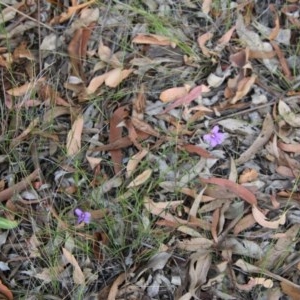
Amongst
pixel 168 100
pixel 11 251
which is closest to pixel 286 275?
pixel 168 100

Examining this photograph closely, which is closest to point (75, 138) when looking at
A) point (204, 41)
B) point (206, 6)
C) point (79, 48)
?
point (79, 48)

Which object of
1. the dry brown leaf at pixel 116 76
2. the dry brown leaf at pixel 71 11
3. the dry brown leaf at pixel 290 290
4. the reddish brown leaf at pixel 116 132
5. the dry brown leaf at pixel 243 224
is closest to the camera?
the dry brown leaf at pixel 290 290

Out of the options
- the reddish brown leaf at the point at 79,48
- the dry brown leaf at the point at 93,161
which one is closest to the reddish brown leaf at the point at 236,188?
the dry brown leaf at the point at 93,161

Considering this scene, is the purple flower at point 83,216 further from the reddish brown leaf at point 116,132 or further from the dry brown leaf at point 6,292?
the dry brown leaf at point 6,292

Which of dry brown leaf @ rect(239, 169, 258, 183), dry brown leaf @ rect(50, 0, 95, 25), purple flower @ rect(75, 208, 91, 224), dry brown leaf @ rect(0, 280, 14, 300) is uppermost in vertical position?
dry brown leaf @ rect(50, 0, 95, 25)

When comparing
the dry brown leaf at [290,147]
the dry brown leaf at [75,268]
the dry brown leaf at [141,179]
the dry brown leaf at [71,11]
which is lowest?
the dry brown leaf at [75,268]

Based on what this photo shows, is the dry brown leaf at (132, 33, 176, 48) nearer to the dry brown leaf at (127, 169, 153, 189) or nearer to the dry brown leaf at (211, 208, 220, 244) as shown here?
the dry brown leaf at (127, 169, 153, 189)

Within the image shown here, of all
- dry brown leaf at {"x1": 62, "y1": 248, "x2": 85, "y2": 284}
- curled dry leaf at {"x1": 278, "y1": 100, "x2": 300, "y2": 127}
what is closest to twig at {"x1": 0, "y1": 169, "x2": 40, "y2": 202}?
dry brown leaf at {"x1": 62, "y1": 248, "x2": 85, "y2": 284}

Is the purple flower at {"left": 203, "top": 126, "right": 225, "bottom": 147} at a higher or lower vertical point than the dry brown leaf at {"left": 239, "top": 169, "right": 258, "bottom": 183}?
higher
